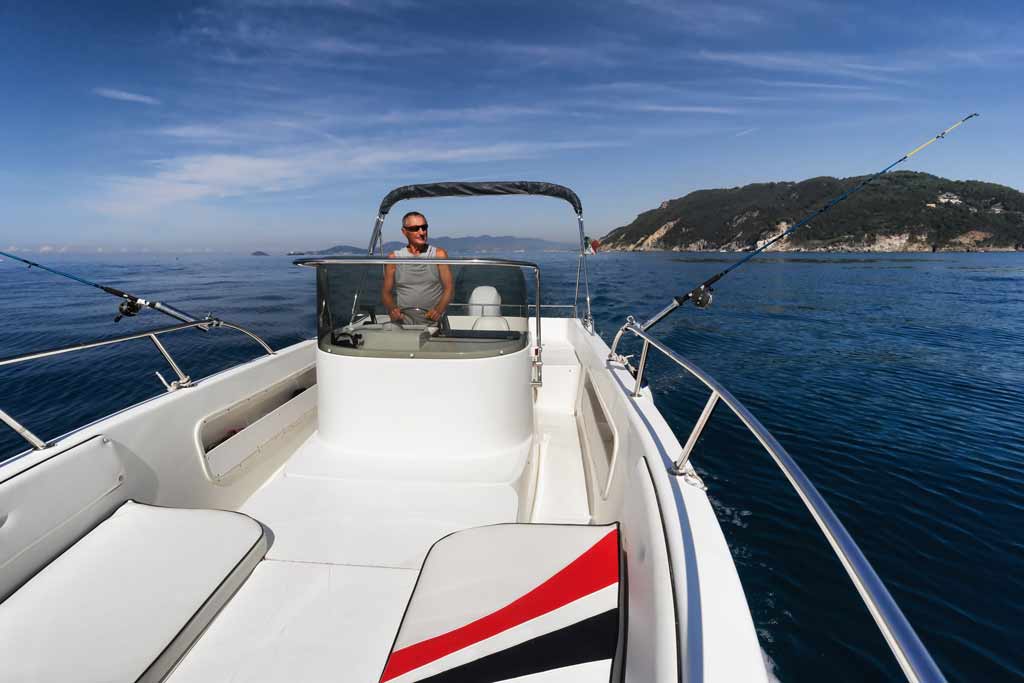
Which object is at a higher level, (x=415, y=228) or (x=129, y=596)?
(x=415, y=228)

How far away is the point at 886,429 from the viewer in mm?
6141

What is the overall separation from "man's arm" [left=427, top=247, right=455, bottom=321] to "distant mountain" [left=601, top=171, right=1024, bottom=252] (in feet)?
239

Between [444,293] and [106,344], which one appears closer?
[106,344]

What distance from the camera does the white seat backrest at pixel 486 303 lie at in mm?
3346

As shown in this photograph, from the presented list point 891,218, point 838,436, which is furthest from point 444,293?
point 891,218

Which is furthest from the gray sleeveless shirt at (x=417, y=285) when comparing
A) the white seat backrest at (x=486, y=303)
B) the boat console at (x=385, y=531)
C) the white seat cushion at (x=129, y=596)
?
the white seat cushion at (x=129, y=596)

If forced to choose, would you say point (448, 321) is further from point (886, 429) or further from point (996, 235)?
point (996, 235)

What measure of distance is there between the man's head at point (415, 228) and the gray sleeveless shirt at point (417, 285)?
40 cm

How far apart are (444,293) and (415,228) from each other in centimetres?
68

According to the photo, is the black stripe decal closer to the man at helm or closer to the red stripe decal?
the red stripe decal

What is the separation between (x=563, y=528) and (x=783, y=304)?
68.2 feet

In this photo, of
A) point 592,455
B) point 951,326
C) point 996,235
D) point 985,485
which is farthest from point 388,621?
point 996,235

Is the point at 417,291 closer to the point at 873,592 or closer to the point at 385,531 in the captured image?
the point at 385,531

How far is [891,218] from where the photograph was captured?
7619cm
